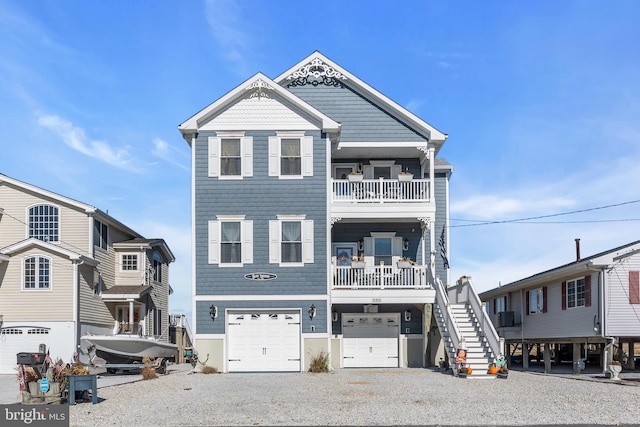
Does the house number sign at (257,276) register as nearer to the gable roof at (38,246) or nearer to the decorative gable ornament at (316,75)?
the decorative gable ornament at (316,75)

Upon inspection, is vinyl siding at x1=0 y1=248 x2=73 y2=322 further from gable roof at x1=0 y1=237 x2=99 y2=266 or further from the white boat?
the white boat

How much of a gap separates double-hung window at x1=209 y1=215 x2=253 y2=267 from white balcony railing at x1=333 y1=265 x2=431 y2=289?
3.65 m

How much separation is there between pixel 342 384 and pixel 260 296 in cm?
671

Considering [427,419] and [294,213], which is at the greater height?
[294,213]

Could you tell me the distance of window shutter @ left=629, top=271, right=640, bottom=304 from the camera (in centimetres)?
2519

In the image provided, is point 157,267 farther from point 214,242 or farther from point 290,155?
point 290,155

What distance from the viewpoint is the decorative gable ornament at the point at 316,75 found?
29.6 meters

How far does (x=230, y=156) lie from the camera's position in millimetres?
27266

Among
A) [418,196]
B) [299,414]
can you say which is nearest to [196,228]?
[418,196]

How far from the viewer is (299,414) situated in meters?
14.7

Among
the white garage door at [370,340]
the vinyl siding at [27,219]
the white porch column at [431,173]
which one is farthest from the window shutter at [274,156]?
the vinyl siding at [27,219]

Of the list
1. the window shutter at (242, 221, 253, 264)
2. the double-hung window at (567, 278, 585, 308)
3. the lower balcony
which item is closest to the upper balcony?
the lower balcony

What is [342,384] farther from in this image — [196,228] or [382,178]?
[382,178]

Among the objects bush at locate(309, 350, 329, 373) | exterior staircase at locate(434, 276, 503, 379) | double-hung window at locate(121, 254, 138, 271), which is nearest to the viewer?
exterior staircase at locate(434, 276, 503, 379)
